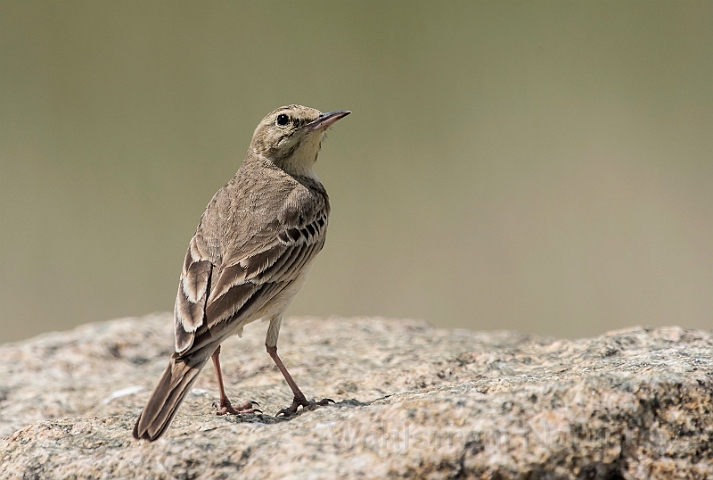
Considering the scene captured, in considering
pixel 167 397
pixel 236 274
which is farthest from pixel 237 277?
pixel 167 397

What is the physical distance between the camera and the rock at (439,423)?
127 inches

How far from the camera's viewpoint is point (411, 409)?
3514 mm

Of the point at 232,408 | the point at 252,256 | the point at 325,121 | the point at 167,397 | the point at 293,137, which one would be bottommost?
the point at 232,408

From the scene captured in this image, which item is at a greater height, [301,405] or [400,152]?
[400,152]

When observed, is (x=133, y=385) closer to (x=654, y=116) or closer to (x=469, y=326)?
(x=469, y=326)

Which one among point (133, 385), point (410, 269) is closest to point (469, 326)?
point (410, 269)

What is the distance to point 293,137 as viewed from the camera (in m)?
6.66

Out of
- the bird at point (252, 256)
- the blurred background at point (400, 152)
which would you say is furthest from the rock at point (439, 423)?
the blurred background at point (400, 152)

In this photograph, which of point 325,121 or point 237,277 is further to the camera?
point 325,121

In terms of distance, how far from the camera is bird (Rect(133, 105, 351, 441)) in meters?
4.32

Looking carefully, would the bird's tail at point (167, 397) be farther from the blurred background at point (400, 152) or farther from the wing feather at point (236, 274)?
the blurred background at point (400, 152)

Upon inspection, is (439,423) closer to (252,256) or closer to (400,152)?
(252,256)

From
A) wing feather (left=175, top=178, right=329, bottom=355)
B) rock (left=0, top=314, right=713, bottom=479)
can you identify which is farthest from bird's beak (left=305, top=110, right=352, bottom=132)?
rock (left=0, top=314, right=713, bottom=479)

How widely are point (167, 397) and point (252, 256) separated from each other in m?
1.26
